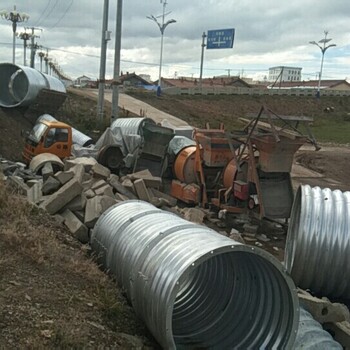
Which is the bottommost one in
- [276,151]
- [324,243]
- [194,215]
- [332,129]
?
[332,129]

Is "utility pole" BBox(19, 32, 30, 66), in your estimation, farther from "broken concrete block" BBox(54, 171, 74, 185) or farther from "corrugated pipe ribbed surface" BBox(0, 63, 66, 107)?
"broken concrete block" BBox(54, 171, 74, 185)

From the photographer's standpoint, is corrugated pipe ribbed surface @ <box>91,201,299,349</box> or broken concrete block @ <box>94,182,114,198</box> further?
broken concrete block @ <box>94,182,114,198</box>

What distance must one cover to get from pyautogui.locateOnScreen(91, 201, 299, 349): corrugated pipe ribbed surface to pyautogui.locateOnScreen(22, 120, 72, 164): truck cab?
958 cm

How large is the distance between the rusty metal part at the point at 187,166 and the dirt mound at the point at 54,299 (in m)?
7.29

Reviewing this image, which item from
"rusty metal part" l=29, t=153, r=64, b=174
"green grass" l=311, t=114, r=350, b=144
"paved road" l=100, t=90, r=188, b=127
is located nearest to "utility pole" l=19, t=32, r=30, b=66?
"paved road" l=100, t=90, r=188, b=127

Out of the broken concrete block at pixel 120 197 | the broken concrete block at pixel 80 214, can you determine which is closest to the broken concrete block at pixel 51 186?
the broken concrete block at pixel 120 197

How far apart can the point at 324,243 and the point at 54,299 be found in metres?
3.31

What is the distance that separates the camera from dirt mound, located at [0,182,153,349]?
13.5 ft

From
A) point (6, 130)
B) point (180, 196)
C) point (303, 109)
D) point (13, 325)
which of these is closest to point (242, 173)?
point (180, 196)

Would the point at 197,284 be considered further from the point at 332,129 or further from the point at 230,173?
the point at 332,129

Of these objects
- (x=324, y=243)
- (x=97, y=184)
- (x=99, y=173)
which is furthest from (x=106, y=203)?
(x=324, y=243)

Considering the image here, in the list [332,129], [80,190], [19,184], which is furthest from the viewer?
[332,129]

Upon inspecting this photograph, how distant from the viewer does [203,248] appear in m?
4.29

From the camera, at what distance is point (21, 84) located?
911 inches
